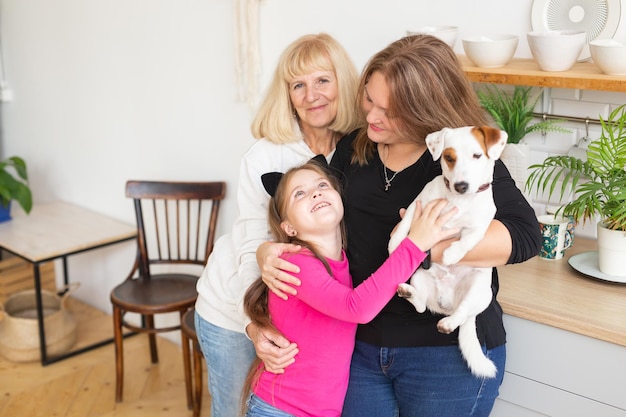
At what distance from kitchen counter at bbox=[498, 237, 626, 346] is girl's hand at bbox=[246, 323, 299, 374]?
0.59 m

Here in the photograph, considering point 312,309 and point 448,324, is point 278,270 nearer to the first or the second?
point 312,309

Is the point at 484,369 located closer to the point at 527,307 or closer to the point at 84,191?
the point at 527,307

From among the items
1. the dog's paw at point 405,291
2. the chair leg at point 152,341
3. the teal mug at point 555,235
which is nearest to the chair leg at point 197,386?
the chair leg at point 152,341

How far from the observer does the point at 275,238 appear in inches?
75.6

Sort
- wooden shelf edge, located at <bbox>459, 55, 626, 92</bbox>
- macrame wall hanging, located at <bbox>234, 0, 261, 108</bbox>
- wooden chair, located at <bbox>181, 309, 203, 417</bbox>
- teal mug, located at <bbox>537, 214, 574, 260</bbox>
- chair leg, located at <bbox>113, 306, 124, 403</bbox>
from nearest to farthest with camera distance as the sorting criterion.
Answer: wooden shelf edge, located at <bbox>459, 55, 626, 92</bbox>, teal mug, located at <bbox>537, 214, 574, 260</bbox>, wooden chair, located at <bbox>181, 309, 203, 417</bbox>, macrame wall hanging, located at <bbox>234, 0, 261, 108</bbox>, chair leg, located at <bbox>113, 306, 124, 403</bbox>

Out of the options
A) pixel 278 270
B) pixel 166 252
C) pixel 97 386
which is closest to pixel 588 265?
pixel 278 270

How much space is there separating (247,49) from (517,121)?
3.91 ft

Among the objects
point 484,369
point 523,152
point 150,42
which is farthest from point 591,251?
point 150,42

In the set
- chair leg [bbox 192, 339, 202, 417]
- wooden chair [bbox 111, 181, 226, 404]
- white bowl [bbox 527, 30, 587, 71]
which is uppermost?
white bowl [bbox 527, 30, 587, 71]

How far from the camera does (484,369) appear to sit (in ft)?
5.30

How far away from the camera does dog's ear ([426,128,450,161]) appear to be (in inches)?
59.4

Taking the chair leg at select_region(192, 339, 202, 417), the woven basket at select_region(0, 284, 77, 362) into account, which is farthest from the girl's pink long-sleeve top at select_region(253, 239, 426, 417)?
the woven basket at select_region(0, 284, 77, 362)

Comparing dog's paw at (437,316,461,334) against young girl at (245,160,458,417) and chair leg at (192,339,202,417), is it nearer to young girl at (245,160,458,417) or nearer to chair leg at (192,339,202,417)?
young girl at (245,160,458,417)

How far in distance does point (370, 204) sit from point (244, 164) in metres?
0.50
